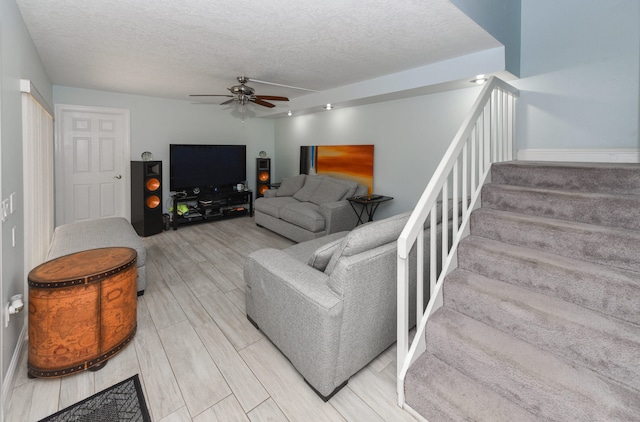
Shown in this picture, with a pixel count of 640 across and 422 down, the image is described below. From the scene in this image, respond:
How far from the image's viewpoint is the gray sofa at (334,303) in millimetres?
1604

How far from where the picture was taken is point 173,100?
5.57 meters

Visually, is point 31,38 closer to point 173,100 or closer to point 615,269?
point 173,100

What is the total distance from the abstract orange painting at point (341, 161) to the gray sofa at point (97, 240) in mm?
3364

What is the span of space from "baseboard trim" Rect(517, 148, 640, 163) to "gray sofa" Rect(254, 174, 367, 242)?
230 cm

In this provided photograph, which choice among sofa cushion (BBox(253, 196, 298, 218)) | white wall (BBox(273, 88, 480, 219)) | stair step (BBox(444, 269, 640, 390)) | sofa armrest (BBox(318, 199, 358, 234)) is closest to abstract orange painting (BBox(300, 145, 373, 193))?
white wall (BBox(273, 88, 480, 219))

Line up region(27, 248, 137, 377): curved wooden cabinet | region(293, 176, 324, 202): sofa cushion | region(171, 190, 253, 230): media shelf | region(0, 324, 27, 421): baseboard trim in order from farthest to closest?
region(171, 190, 253, 230): media shelf
region(293, 176, 324, 202): sofa cushion
region(27, 248, 137, 377): curved wooden cabinet
region(0, 324, 27, 421): baseboard trim

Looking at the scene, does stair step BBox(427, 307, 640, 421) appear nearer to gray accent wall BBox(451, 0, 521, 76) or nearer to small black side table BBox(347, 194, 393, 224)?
gray accent wall BBox(451, 0, 521, 76)

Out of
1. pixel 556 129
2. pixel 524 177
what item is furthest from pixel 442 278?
pixel 556 129

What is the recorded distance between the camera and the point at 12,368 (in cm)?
176

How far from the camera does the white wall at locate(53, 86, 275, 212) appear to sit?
4.86 metres

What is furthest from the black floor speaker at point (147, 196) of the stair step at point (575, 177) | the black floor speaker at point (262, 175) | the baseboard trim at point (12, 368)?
the stair step at point (575, 177)

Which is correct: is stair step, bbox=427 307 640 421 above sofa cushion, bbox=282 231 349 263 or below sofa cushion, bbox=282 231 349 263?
below

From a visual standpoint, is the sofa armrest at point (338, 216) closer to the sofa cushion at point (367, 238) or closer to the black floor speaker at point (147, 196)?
the sofa cushion at point (367, 238)

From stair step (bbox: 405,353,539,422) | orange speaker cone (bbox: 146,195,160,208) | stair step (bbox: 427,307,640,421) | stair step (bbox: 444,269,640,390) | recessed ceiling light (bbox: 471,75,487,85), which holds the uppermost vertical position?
recessed ceiling light (bbox: 471,75,487,85)
